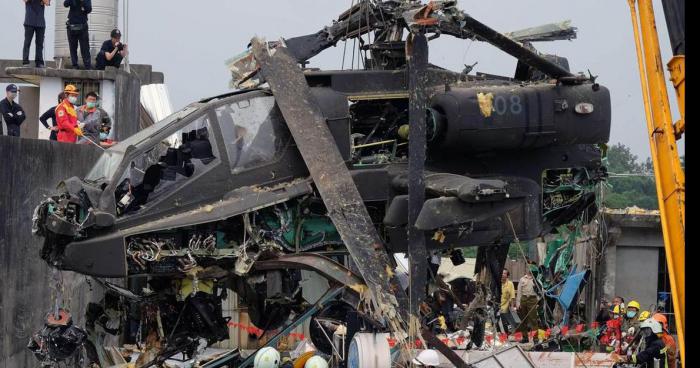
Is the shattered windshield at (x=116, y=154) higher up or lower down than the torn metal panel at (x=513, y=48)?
lower down

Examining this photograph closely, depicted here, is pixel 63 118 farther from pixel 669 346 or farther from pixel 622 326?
pixel 622 326

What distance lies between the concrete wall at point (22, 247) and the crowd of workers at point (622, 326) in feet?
21.8

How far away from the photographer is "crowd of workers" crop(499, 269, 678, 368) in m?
14.2

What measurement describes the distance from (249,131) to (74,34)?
8.68 meters

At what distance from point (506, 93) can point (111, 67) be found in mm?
10009

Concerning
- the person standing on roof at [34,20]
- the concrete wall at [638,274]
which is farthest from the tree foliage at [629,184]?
the person standing on roof at [34,20]

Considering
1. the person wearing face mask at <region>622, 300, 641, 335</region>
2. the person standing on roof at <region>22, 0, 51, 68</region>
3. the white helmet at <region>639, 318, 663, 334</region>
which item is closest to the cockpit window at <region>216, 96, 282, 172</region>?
the white helmet at <region>639, 318, 663, 334</region>

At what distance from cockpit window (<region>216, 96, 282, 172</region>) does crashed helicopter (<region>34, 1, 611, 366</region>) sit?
0.02 m

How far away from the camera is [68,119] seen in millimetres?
17562

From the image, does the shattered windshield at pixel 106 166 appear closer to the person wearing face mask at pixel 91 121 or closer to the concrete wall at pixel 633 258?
the person wearing face mask at pixel 91 121

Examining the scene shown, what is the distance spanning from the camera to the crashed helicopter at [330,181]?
1236 cm

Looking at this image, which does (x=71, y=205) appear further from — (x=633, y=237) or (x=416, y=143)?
(x=633, y=237)

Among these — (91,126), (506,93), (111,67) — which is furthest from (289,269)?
(111,67)

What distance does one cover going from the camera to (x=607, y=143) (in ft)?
47.1
